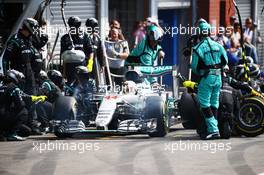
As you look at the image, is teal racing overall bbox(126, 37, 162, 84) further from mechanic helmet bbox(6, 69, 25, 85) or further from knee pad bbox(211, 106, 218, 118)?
mechanic helmet bbox(6, 69, 25, 85)

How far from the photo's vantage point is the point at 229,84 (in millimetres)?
15930

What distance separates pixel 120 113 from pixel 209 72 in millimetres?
1669

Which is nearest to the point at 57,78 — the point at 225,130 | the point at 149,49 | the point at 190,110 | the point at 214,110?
the point at 149,49

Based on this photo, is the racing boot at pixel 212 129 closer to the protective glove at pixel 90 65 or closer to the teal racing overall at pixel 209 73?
the teal racing overall at pixel 209 73

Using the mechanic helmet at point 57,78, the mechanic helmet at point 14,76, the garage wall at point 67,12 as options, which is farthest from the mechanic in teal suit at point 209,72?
the garage wall at point 67,12

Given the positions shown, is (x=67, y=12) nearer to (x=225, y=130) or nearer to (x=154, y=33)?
(x=154, y=33)

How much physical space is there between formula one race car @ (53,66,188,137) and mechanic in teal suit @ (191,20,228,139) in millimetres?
749

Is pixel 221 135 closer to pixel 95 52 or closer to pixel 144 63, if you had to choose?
pixel 144 63

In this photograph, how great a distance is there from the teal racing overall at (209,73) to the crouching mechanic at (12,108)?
2.99m

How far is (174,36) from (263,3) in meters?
5.85

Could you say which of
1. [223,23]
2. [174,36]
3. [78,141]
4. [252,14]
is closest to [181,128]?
[78,141]

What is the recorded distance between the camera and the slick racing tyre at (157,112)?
15.3 meters

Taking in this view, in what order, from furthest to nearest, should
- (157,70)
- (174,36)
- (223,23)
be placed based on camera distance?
(223,23), (174,36), (157,70)

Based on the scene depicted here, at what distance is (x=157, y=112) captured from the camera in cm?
1528
